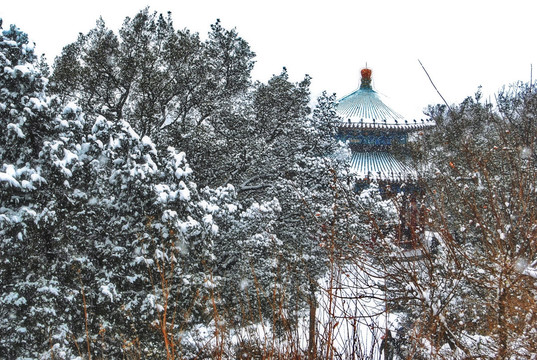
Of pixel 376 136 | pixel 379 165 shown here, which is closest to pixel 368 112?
pixel 376 136

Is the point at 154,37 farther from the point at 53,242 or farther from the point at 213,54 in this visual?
the point at 53,242

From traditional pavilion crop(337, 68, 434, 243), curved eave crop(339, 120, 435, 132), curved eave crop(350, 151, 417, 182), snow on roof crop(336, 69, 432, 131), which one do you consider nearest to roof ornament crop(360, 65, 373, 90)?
snow on roof crop(336, 69, 432, 131)

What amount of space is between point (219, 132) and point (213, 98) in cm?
84

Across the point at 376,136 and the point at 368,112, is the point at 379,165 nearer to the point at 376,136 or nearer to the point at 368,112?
the point at 376,136

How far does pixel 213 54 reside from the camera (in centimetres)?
996

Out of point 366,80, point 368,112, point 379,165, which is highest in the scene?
point 366,80

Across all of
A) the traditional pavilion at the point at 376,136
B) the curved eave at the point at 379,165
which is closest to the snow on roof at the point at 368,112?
the traditional pavilion at the point at 376,136

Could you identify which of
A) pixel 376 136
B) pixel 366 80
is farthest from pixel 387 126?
pixel 366 80

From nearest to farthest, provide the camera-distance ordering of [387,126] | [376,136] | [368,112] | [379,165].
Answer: [379,165]
[387,126]
[376,136]
[368,112]

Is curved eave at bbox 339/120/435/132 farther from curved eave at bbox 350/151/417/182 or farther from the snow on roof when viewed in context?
curved eave at bbox 350/151/417/182

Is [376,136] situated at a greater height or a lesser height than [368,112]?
lesser

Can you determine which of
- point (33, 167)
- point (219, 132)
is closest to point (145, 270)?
point (33, 167)

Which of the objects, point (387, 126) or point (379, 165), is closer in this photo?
point (379, 165)

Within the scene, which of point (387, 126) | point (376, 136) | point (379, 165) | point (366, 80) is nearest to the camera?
point (379, 165)
